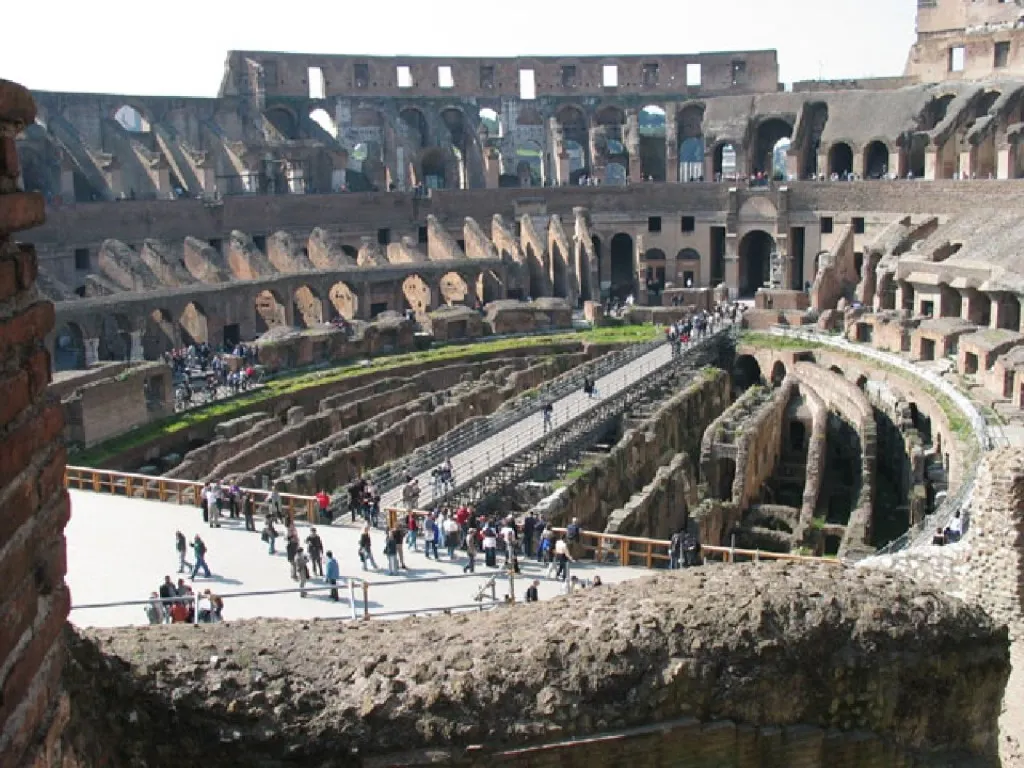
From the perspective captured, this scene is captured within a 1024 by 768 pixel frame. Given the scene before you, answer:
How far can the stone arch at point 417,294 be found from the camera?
→ 4147 centimetres

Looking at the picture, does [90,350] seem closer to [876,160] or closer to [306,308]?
[306,308]

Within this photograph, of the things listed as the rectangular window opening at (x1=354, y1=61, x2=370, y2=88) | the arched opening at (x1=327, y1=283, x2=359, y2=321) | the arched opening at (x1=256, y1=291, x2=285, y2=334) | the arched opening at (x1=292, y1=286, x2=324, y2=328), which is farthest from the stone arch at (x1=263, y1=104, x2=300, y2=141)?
the arched opening at (x1=256, y1=291, x2=285, y2=334)

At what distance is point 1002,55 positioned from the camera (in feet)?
151

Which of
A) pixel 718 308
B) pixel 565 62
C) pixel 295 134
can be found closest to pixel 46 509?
pixel 718 308

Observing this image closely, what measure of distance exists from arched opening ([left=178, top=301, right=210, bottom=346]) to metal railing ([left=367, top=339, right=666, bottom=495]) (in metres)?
11.3

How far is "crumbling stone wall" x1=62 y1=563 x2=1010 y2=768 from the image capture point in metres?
8.22

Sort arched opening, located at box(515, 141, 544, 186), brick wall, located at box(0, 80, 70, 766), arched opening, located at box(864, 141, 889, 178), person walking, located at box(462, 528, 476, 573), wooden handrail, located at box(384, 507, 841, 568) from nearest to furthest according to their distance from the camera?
brick wall, located at box(0, 80, 70, 766) → wooden handrail, located at box(384, 507, 841, 568) → person walking, located at box(462, 528, 476, 573) → arched opening, located at box(864, 141, 889, 178) → arched opening, located at box(515, 141, 544, 186)

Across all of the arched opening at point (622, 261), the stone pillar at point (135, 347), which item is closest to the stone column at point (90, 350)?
the stone pillar at point (135, 347)

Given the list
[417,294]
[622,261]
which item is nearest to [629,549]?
[417,294]

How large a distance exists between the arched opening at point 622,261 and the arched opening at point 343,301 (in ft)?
43.7

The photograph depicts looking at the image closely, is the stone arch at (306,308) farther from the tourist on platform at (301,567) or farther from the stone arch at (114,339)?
the tourist on platform at (301,567)

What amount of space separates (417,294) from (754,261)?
52.7 feet

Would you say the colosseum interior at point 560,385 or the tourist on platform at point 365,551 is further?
the tourist on platform at point 365,551

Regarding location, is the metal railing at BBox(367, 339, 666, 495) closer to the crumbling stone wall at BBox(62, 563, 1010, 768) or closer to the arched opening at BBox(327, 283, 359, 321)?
the arched opening at BBox(327, 283, 359, 321)
